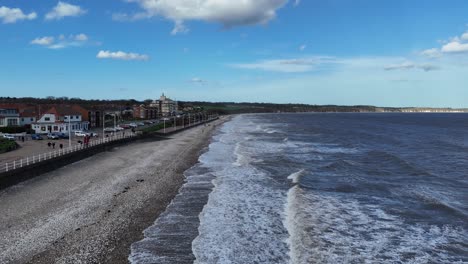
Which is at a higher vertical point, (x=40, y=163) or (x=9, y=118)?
(x=9, y=118)

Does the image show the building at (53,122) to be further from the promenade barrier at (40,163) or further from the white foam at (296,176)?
the white foam at (296,176)

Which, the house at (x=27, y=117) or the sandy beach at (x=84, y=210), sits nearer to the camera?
the sandy beach at (x=84, y=210)

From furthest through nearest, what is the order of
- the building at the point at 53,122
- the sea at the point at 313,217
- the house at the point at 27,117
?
the house at the point at 27,117, the building at the point at 53,122, the sea at the point at 313,217

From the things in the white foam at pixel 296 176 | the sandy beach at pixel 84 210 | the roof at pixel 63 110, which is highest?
the roof at pixel 63 110

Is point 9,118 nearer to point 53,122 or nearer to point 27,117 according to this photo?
point 27,117

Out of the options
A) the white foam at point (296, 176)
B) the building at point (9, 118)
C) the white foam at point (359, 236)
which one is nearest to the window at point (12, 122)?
the building at point (9, 118)

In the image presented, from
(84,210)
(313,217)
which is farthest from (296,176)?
(84,210)

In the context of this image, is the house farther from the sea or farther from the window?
the sea

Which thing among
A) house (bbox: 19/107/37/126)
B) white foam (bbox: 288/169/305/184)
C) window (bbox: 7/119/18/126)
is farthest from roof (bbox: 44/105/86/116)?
white foam (bbox: 288/169/305/184)
